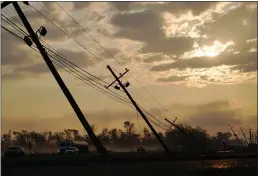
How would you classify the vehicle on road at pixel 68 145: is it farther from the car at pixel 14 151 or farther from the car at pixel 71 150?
the car at pixel 14 151

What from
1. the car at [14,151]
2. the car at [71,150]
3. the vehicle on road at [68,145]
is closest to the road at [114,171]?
the car at [14,151]

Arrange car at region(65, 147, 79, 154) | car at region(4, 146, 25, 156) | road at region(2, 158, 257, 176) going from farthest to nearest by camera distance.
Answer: car at region(65, 147, 79, 154)
car at region(4, 146, 25, 156)
road at region(2, 158, 257, 176)

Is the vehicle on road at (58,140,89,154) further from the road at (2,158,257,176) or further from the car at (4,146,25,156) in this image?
the road at (2,158,257,176)

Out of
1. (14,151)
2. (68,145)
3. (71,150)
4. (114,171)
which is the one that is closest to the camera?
(114,171)

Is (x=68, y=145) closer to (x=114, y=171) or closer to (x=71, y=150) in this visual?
(x=71, y=150)

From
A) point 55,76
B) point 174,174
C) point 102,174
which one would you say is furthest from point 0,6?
point 174,174

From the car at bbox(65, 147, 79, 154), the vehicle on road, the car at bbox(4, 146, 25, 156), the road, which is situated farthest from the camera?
the vehicle on road


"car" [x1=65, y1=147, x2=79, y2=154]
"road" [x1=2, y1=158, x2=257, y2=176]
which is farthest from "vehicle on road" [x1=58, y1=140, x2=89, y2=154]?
"road" [x1=2, y1=158, x2=257, y2=176]

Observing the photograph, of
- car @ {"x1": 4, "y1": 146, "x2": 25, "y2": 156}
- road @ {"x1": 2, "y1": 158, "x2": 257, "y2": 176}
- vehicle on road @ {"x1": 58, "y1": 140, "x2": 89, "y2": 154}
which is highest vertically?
vehicle on road @ {"x1": 58, "y1": 140, "x2": 89, "y2": 154}

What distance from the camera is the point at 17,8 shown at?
27.9m

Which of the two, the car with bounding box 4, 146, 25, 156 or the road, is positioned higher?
the car with bounding box 4, 146, 25, 156

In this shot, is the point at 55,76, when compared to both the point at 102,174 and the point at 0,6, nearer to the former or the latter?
the point at 0,6

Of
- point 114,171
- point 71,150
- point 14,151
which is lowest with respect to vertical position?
point 114,171

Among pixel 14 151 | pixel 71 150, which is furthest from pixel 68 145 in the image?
pixel 14 151
